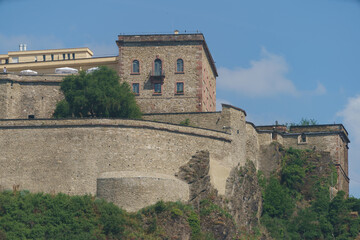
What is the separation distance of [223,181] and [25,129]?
54.5 ft

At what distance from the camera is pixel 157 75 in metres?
84.8

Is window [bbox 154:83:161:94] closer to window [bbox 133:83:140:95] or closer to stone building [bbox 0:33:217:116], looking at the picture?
stone building [bbox 0:33:217:116]

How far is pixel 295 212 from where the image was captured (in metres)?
81.6

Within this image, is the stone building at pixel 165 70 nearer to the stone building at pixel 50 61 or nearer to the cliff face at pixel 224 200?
the stone building at pixel 50 61

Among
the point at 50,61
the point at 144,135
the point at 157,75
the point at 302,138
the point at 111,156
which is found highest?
the point at 50,61

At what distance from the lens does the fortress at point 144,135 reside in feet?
236

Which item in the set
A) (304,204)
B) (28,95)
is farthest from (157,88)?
(304,204)

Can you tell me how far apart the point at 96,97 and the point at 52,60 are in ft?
59.9

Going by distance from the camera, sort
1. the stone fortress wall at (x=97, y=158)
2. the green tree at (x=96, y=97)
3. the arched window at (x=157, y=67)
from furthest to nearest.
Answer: the arched window at (x=157, y=67), the green tree at (x=96, y=97), the stone fortress wall at (x=97, y=158)

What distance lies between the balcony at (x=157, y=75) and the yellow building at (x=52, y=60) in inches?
161

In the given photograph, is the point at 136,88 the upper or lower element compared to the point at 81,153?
upper

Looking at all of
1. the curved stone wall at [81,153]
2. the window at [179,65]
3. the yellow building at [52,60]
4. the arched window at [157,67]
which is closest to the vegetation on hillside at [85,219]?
the curved stone wall at [81,153]

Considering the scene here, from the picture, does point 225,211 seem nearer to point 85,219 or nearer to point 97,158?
point 97,158

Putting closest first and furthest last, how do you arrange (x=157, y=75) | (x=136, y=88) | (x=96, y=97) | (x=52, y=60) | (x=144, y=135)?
(x=144, y=135), (x=96, y=97), (x=157, y=75), (x=136, y=88), (x=52, y=60)
